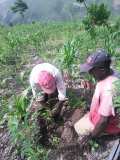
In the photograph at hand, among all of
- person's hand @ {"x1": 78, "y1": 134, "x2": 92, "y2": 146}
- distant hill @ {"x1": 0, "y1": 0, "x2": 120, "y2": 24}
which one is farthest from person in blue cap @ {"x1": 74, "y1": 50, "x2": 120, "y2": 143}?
distant hill @ {"x1": 0, "y1": 0, "x2": 120, "y2": 24}

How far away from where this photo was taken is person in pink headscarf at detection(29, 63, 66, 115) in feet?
17.4

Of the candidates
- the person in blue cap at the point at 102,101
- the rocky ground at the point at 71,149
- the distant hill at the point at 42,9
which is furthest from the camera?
the distant hill at the point at 42,9

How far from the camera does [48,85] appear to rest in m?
5.29

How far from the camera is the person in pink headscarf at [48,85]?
5289mm

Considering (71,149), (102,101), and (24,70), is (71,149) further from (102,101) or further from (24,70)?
(24,70)

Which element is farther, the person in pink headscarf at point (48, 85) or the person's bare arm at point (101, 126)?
the person in pink headscarf at point (48, 85)

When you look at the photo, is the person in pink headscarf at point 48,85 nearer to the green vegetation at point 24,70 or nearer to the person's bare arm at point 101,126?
the green vegetation at point 24,70

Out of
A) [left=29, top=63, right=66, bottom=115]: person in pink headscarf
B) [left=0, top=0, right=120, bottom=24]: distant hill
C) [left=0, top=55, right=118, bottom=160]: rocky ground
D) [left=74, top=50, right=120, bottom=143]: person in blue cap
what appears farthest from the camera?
[left=0, top=0, right=120, bottom=24]: distant hill

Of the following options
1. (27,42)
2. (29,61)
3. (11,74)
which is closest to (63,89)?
(11,74)

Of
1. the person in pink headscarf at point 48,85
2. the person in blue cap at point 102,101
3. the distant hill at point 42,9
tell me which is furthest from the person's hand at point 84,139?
the distant hill at point 42,9

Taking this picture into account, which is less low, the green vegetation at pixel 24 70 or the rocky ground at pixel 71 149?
the green vegetation at pixel 24 70

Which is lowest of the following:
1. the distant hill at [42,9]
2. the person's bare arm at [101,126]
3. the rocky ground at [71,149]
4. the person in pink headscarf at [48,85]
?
the rocky ground at [71,149]

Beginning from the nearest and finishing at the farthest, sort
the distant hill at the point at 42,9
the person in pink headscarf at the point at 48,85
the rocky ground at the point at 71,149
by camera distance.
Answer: the rocky ground at the point at 71,149 → the person in pink headscarf at the point at 48,85 → the distant hill at the point at 42,9

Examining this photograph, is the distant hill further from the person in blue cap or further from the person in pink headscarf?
the person in blue cap
